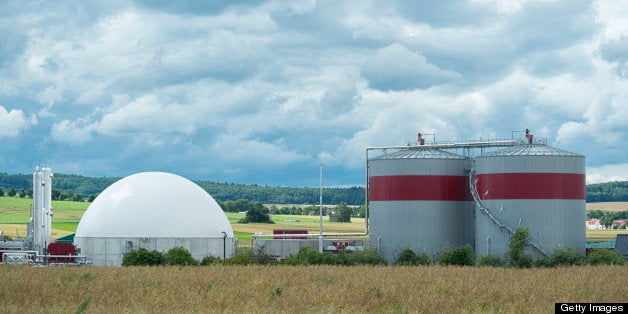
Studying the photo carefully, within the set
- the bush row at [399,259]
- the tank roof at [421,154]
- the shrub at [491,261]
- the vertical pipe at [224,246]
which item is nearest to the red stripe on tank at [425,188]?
the tank roof at [421,154]

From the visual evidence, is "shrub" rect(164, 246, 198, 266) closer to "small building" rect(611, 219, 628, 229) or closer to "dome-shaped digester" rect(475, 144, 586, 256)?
"dome-shaped digester" rect(475, 144, 586, 256)

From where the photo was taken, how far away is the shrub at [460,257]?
58.4 m

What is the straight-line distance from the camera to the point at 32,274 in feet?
123

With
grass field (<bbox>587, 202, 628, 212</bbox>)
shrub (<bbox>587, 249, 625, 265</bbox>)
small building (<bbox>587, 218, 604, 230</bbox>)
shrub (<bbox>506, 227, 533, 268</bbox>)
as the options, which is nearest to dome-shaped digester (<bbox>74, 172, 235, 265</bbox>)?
shrub (<bbox>506, 227, 533, 268</bbox>)

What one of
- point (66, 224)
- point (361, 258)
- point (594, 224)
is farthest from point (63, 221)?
point (594, 224)

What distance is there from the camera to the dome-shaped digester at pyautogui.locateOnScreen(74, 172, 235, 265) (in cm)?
5938

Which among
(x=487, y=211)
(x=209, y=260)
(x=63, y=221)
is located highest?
(x=487, y=211)

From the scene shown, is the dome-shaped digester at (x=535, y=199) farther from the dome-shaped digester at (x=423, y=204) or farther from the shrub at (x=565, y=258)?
the dome-shaped digester at (x=423, y=204)

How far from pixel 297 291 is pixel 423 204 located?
108 feet

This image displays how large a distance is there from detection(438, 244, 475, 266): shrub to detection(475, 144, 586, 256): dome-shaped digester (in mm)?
2249

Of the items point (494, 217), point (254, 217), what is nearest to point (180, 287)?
point (494, 217)

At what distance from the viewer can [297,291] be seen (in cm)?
3094

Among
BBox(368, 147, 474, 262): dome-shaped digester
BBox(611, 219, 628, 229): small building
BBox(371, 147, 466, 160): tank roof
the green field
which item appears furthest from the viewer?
BBox(611, 219, 628, 229): small building

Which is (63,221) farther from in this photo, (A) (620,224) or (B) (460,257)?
(A) (620,224)
